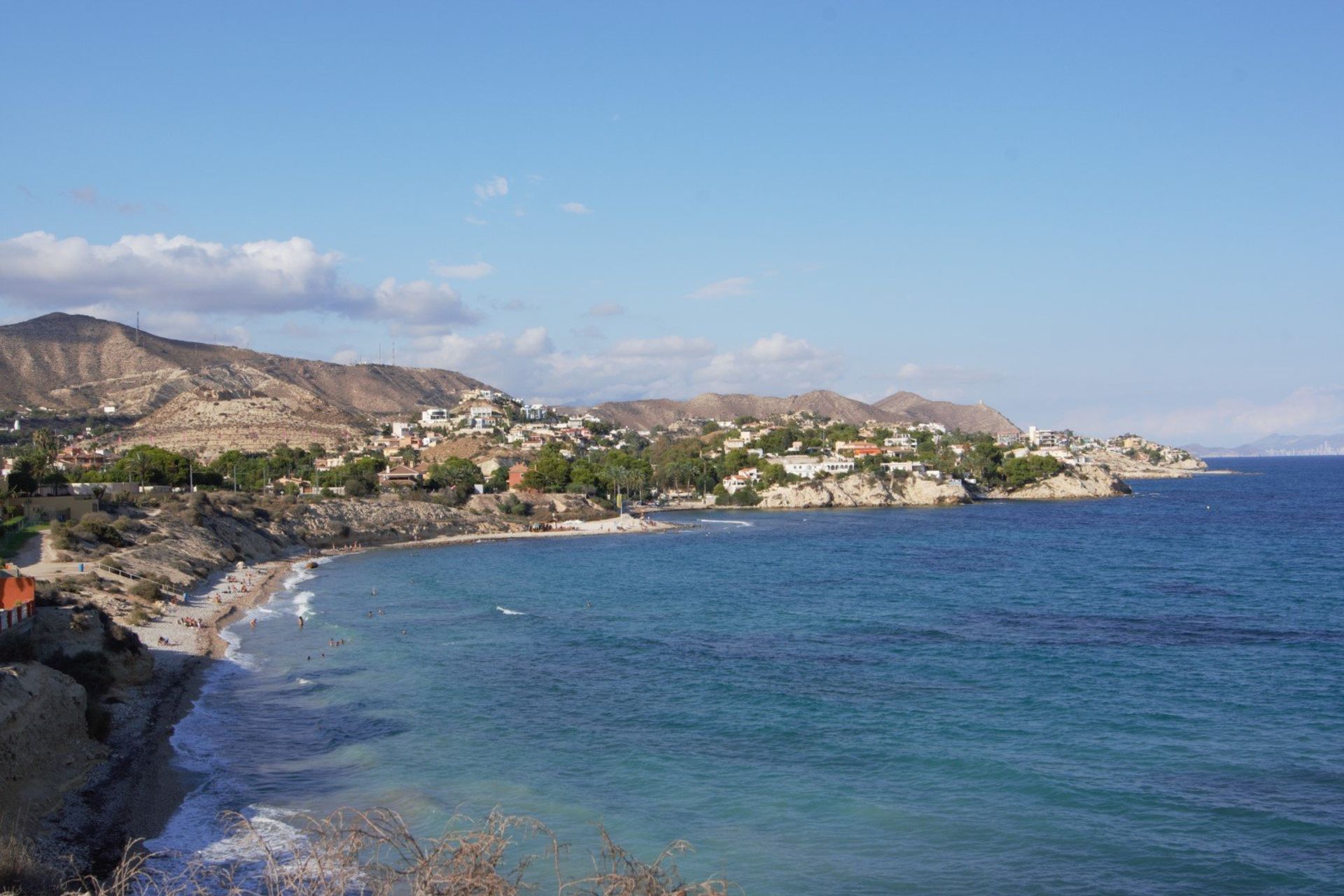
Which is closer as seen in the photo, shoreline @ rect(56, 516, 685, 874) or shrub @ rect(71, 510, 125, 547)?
shoreline @ rect(56, 516, 685, 874)

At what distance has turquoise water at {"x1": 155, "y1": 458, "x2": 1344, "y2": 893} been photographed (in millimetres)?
16688

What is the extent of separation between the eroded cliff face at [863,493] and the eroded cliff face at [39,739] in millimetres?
97626

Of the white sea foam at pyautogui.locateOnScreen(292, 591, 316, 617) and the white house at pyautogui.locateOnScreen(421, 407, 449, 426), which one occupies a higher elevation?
the white house at pyautogui.locateOnScreen(421, 407, 449, 426)

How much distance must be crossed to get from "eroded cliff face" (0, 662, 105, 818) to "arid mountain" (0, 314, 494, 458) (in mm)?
105972

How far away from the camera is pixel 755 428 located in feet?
635

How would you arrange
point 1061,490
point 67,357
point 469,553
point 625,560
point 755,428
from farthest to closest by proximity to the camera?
point 755,428
point 67,357
point 1061,490
point 469,553
point 625,560

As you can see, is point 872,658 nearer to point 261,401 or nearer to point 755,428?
point 261,401

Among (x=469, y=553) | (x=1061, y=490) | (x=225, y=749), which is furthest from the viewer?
(x=1061, y=490)

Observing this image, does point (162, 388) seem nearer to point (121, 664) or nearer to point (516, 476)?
point (516, 476)

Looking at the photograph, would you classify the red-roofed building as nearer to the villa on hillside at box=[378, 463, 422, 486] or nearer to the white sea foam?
the white sea foam

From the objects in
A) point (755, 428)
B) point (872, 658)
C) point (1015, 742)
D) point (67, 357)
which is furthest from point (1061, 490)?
point (67, 357)

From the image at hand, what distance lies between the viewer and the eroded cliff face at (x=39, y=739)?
667 inches

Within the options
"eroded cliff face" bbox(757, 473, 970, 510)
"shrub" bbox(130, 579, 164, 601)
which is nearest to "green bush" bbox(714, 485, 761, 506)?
"eroded cliff face" bbox(757, 473, 970, 510)

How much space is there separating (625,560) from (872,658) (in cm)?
3323
